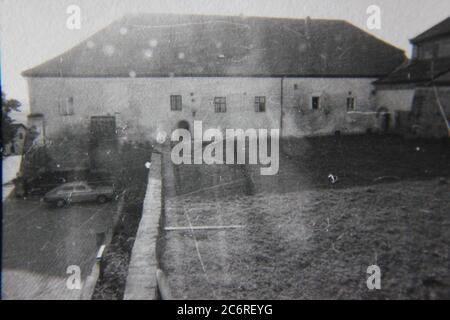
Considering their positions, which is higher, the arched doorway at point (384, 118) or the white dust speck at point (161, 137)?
the arched doorway at point (384, 118)

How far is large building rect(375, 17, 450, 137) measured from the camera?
1733 centimetres

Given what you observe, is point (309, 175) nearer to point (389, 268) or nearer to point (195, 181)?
point (195, 181)

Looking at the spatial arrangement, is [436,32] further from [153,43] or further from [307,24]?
[153,43]

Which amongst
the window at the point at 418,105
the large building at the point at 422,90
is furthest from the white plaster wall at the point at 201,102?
the window at the point at 418,105

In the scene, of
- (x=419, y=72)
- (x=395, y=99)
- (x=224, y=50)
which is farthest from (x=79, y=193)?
(x=419, y=72)

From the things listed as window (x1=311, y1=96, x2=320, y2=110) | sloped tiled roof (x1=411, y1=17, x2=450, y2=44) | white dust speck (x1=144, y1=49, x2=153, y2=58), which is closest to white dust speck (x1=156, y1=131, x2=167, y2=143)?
white dust speck (x1=144, y1=49, x2=153, y2=58)

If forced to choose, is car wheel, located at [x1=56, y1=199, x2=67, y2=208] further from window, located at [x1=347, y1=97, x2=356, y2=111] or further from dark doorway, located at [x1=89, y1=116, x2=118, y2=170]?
window, located at [x1=347, y1=97, x2=356, y2=111]

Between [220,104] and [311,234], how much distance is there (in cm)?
1639

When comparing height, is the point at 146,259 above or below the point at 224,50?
below

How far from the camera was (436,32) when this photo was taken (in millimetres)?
19750

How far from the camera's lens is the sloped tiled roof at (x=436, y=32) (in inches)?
758

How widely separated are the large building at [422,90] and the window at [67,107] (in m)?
18.9

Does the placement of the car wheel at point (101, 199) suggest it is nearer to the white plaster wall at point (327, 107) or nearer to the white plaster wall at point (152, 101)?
the white plaster wall at point (152, 101)

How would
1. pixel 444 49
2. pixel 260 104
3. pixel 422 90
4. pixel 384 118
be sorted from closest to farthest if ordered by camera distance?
pixel 422 90 < pixel 444 49 < pixel 260 104 < pixel 384 118
